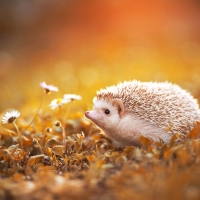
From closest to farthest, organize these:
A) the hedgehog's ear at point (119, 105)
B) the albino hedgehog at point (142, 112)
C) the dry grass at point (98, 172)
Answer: the dry grass at point (98, 172), the albino hedgehog at point (142, 112), the hedgehog's ear at point (119, 105)

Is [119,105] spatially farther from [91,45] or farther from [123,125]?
[91,45]

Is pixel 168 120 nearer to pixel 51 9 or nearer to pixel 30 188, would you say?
pixel 30 188

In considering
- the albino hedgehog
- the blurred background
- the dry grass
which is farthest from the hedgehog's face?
the blurred background

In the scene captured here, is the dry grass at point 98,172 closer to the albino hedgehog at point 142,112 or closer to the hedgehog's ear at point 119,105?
the albino hedgehog at point 142,112

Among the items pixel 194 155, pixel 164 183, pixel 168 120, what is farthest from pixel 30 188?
pixel 168 120

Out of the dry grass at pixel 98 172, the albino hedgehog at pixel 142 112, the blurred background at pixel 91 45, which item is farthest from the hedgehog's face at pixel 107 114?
the blurred background at pixel 91 45

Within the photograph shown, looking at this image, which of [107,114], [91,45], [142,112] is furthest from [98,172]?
[91,45]

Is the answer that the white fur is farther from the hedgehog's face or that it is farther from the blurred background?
the blurred background

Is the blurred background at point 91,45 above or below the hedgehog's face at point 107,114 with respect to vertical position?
above
